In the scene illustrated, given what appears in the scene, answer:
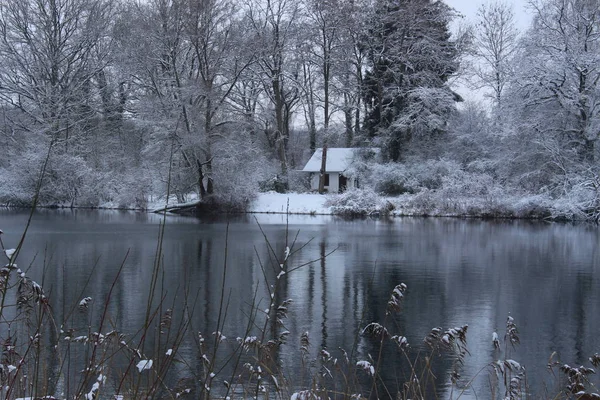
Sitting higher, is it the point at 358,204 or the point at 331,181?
the point at 331,181

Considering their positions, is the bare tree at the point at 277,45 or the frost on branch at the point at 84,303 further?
the bare tree at the point at 277,45

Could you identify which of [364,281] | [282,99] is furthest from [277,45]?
[364,281]

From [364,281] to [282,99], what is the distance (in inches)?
1526

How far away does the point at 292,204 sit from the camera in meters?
40.6

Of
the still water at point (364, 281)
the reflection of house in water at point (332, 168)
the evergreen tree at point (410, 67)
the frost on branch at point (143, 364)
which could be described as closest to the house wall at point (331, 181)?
the reflection of house in water at point (332, 168)

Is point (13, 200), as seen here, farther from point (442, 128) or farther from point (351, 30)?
point (442, 128)

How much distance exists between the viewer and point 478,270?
671 inches

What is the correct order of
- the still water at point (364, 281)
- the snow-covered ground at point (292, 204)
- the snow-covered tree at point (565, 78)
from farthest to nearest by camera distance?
the snow-covered ground at point (292, 204) → the snow-covered tree at point (565, 78) → the still water at point (364, 281)

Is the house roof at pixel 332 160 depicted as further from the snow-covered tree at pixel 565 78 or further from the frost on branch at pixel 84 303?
the frost on branch at pixel 84 303

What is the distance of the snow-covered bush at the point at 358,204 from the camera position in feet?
130

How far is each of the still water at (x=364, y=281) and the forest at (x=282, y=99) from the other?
33.4 ft

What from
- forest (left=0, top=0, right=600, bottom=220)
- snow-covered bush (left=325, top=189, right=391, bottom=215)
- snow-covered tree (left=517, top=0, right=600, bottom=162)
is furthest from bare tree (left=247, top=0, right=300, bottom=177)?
snow-covered tree (left=517, top=0, right=600, bottom=162)

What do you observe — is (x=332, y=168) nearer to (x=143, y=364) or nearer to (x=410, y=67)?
(x=410, y=67)

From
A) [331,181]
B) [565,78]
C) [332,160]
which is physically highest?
[565,78]
